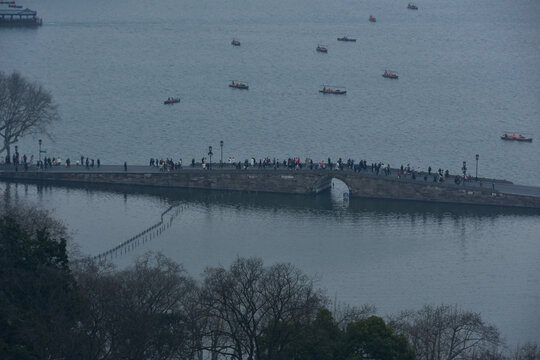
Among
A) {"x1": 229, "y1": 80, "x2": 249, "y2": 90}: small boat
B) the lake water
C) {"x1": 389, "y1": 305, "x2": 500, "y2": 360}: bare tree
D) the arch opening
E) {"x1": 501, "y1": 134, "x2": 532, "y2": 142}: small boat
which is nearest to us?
{"x1": 389, "y1": 305, "x2": 500, "y2": 360}: bare tree

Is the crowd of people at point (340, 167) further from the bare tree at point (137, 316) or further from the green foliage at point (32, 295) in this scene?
the bare tree at point (137, 316)

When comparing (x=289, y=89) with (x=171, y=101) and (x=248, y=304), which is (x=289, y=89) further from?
(x=248, y=304)

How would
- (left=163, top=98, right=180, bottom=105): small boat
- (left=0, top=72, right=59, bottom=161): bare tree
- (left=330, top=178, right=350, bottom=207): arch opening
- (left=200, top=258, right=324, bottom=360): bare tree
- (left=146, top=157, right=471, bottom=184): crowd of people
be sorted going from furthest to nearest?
1. (left=163, top=98, right=180, bottom=105): small boat
2. (left=0, top=72, right=59, bottom=161): bare tree
3. (left=146, top=157, right=471, bottom=184): crowd of people
4. (left=330, top=178, right=350, bottom=207): arch opening
5. (left=200, top=258, right=324, bottom=360): bare tree

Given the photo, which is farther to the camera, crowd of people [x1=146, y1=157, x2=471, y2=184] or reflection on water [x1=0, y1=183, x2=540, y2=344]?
crowd of people [x1=146, y1=157, x2=471, y2=184]

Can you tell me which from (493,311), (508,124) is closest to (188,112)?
(508,124)

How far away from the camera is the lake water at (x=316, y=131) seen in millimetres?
77312

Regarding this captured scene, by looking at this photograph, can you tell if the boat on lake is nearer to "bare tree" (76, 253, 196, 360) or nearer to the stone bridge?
the stone bridge

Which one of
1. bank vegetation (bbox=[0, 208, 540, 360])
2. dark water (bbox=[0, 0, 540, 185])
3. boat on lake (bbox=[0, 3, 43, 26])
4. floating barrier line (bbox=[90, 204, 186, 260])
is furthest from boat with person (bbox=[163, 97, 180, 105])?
bank vegetation (bbox=[0, 208, 540, 360])

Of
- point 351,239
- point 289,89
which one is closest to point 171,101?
point 289,89

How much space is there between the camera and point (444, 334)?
58.2m

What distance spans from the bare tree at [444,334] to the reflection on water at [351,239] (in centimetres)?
585

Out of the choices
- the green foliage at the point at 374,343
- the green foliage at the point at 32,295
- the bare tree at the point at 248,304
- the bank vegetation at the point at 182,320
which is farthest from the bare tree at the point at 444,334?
the green foliage at the point at 32,295

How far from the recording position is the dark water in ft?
371

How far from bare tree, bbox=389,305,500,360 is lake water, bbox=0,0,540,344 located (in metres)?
5.45
